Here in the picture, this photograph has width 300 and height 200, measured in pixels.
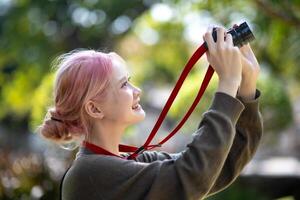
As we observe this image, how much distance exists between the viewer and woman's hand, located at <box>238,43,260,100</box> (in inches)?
77.9

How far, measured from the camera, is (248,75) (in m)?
1.98

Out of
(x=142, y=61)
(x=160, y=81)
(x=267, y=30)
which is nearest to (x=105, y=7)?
(x=267, y=30)

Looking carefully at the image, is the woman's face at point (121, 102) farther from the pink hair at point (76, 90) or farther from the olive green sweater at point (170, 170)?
the olive green sweater at point (170, 170)

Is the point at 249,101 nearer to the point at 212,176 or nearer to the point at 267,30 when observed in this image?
the point at 212,176

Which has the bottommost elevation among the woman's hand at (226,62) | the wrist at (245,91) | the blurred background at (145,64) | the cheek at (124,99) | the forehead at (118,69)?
the blurred background at (145,64)

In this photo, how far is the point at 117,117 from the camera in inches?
76.5

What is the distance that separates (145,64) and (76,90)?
66.9 feet

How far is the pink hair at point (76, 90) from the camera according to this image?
1940mm

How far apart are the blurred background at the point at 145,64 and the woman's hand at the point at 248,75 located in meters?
0.14

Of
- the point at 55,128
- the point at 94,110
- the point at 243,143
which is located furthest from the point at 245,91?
the point at 55,128

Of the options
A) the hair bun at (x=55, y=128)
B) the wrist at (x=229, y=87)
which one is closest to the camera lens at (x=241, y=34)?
the wrist at (x=229, y=87)

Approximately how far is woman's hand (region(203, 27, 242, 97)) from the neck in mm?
359

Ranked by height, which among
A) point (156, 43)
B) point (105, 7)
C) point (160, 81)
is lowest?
point (160, 81)

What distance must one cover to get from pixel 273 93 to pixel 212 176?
6.40 metres
